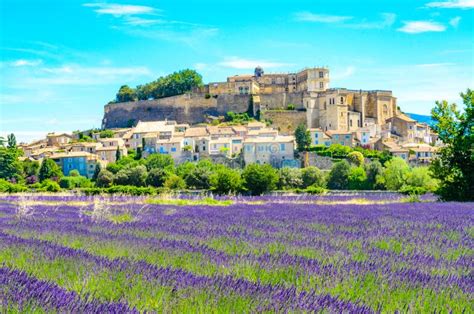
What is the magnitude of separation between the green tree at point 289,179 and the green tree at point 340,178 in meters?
4.02

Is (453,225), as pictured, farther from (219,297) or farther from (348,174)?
(348,174)

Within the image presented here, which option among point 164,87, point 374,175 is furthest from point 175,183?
point 164,87

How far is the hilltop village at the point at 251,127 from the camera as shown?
68750mm

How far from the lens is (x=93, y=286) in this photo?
4.67 metres

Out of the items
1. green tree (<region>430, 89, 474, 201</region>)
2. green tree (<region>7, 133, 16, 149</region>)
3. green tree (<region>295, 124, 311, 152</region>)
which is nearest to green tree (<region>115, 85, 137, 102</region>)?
green tree (<region>7, 133, 16, 149</region>)

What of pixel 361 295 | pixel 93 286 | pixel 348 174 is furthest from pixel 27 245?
pixel 348 174

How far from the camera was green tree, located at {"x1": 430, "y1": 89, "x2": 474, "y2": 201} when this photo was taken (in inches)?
794

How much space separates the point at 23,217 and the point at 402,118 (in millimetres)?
75475

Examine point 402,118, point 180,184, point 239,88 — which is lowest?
point 180,184

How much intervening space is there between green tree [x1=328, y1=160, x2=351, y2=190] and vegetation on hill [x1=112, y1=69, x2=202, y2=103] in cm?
4612

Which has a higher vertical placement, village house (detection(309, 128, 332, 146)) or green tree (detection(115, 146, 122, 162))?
village house (detection(309, 128, 332, 146))

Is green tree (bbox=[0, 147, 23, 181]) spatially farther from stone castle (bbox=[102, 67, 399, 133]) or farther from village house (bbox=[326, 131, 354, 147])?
village house (bbox=[326, 131, 354, 147])

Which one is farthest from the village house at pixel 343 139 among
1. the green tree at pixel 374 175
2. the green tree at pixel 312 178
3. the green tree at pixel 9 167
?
the green tree at pixel 9 167

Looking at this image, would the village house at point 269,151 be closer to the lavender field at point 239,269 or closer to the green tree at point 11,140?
the green tree at point 11,140
